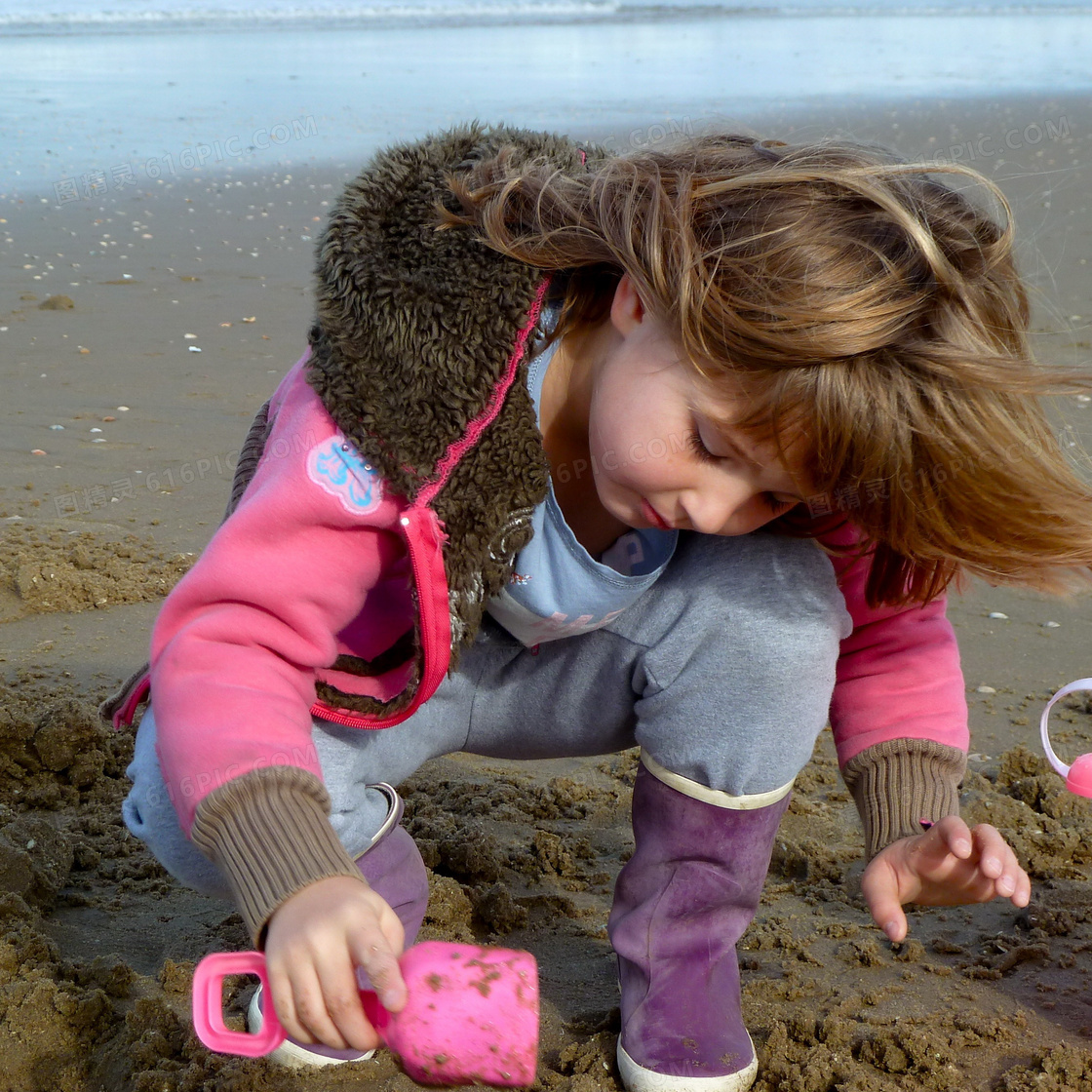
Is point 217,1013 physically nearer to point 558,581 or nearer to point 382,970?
point 382,970

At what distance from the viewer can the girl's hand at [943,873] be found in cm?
149

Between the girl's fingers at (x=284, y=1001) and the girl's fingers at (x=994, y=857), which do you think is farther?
the girl's fingers at (x=994, y=857)

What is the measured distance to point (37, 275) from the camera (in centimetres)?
594

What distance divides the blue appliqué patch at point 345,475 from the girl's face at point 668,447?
0.29 m

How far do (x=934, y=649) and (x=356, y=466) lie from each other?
927 mm

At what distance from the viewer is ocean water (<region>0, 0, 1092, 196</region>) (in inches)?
372

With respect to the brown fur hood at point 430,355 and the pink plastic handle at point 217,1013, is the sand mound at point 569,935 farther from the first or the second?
the brown fur hood at point 430,355

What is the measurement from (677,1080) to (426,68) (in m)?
14.2

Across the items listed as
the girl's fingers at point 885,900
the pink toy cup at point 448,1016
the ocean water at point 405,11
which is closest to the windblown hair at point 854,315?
the girl's fingers at point 885,900

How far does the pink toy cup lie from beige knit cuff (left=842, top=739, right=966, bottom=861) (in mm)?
657

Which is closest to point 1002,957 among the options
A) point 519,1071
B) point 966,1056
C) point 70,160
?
point 966,1056

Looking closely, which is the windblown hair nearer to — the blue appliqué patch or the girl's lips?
the girl's lips

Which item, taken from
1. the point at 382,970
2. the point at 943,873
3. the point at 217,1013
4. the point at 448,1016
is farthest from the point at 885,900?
the point at 217,1013

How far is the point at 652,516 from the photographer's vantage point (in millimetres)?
1572
